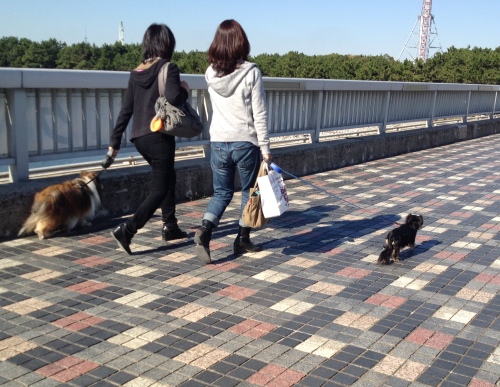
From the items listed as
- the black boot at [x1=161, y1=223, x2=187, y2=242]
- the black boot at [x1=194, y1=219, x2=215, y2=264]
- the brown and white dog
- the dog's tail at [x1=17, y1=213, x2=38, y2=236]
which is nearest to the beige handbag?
the black boot at [x1=194, y1=219, x2=215, y2=264]

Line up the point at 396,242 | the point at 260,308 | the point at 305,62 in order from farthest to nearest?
the point at 305,62 < the point at 396,242 < the point at 260,308

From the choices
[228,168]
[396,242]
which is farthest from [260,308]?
[396,242]

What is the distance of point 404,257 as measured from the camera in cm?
605

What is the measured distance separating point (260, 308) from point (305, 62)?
44426mm

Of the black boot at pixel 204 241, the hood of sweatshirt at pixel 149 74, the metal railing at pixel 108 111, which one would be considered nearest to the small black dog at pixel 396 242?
the black boot at pixel 204 241

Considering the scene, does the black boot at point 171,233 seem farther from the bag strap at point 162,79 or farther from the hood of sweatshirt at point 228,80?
the hood of sweatshirt at point 228,80

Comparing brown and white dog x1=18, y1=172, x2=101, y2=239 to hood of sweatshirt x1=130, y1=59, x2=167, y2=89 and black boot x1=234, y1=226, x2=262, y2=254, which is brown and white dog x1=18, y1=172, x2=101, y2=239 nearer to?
hood of sweatshirt x1=130, y1=59, x2=167, y2=89

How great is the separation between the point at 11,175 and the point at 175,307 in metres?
2.85

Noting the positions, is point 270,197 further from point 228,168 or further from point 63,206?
point 63,206

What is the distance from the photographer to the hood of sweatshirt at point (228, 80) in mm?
5332

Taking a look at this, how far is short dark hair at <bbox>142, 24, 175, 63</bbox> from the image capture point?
560cm

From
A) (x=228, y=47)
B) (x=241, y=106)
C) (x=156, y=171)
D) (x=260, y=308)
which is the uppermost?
(x=228, y=47)

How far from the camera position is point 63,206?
6.10 metres

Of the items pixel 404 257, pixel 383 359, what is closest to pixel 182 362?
pixel 383 359
